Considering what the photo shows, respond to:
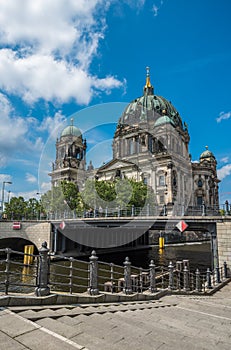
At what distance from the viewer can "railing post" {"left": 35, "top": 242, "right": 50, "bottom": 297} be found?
5609 mm

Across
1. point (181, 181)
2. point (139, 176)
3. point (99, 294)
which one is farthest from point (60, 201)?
point (99, 294)

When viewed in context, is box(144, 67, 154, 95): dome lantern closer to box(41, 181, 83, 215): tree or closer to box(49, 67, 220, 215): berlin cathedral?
box(49, 67, 220, 215): berlin cathedral

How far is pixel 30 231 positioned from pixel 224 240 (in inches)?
1001

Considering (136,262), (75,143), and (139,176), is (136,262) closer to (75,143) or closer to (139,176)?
(139,176)

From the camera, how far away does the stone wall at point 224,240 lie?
62.5 feet

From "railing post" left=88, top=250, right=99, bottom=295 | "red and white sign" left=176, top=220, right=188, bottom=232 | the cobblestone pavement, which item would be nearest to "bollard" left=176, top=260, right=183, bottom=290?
"red and white sign" left=176, top=220, right=188, bottom=232

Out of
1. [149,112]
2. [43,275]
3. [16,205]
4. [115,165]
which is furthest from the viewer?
[149,112]

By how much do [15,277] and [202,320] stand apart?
18217mm

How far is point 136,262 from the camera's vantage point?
3272 cm

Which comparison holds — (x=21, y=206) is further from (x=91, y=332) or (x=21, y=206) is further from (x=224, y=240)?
(x=91, y=332)

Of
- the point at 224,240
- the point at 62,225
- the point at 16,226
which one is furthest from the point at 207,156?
the point at 224,240

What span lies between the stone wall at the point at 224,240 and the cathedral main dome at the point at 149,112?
59967mm

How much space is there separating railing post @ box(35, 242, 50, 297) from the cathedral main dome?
74223 mm

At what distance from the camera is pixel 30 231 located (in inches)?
1378
